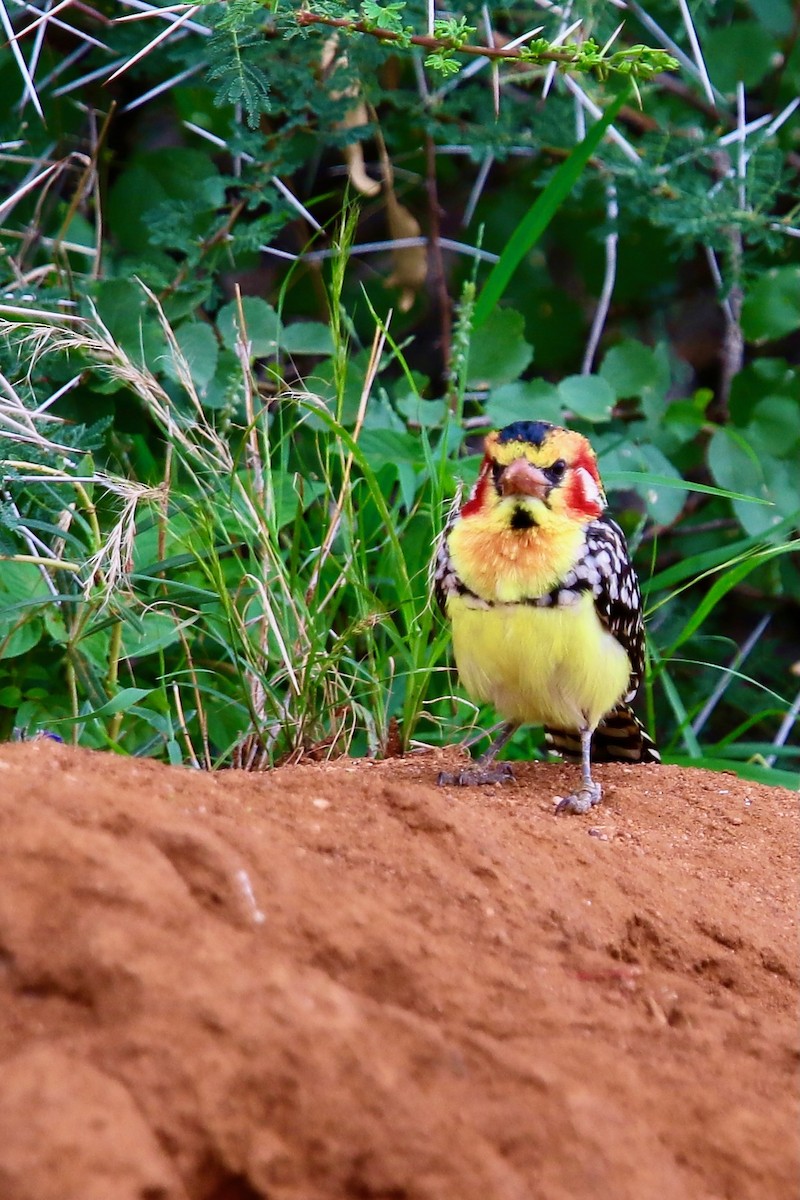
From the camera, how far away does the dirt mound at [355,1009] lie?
149cm

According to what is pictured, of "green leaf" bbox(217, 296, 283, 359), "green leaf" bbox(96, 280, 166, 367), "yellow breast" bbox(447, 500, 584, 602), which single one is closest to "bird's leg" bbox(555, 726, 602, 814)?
"yellow breast" bbox(447, 500, 584, 602)

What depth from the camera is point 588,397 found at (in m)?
4.65

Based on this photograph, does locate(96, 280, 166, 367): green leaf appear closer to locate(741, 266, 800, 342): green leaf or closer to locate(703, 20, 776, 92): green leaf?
locate(741, 266, 800, 342): green leaf

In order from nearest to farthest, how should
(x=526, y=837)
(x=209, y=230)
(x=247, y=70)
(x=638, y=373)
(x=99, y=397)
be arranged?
(x=526, y=837)
(x=247, y=70)
(x=99, y=397)
(x=209, y=230)
(x=638, y=373)

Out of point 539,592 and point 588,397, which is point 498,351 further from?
point 539,592

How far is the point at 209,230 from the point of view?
15.1 ft

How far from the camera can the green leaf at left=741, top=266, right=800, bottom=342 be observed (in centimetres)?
500

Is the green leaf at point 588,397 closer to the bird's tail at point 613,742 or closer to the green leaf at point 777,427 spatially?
the green leaf at point 777,427

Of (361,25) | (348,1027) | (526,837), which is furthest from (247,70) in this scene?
(348,1027)

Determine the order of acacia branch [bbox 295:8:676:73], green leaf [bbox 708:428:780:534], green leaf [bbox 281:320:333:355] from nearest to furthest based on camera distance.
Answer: acacia branch [bbox 295:8:676:73] → green leaf [bbox 281:320:333:355] → green leaf [bbox 708:428:780:534]

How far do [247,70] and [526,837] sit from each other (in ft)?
6.62

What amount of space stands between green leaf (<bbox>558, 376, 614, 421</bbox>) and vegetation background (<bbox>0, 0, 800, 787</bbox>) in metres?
0.02

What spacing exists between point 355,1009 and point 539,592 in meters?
1.80

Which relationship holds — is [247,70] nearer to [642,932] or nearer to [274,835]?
[274,835]
